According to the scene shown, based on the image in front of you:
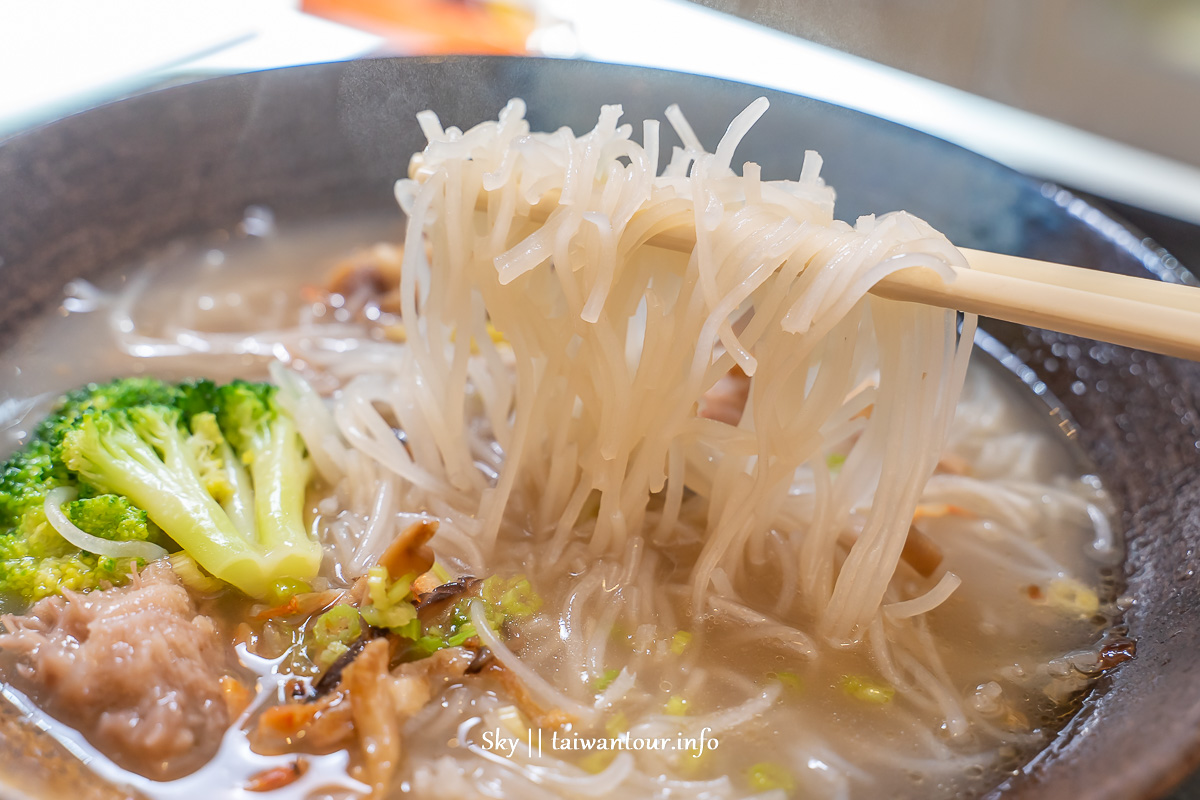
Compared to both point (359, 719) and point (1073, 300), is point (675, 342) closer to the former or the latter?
point (1073, 300)

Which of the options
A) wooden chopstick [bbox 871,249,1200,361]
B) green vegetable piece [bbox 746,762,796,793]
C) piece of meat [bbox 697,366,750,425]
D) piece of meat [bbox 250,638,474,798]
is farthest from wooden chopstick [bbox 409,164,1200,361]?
piece of meat [bbox 250,638,474,798]

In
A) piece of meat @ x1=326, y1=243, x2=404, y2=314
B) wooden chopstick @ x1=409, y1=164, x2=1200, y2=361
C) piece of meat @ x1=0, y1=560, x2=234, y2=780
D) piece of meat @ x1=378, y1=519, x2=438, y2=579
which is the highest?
wooden chopstick @ x1=409, y1=164, x2=1200, y2=361

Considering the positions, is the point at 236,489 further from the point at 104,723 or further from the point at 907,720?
the point at 907,720

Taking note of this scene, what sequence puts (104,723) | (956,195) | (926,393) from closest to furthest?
(104,723) → (926,393) → (956,195)

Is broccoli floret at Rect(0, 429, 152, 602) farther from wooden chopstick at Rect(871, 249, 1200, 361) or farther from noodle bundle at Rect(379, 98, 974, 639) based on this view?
wooden chopstick at Rect(871, 249, 1200, 361)

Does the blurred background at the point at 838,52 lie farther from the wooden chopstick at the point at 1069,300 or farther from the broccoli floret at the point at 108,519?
the broccoli floret at the point at 108,519

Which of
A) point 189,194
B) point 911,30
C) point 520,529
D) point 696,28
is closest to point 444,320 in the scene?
point 520,529

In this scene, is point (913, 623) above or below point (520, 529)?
above

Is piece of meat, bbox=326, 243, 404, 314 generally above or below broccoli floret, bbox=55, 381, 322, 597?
above
